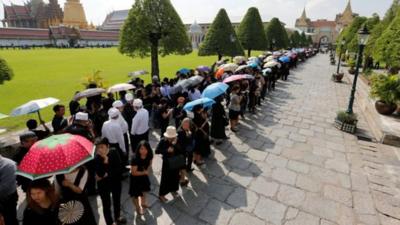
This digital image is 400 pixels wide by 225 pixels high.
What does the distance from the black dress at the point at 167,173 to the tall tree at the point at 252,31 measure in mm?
19680

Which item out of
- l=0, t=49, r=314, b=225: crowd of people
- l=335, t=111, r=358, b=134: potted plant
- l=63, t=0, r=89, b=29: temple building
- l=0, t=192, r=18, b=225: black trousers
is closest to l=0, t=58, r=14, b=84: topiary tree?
l=0, t=49, r=314, b=225: crowd of people

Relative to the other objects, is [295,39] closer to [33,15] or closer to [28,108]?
[28,108]

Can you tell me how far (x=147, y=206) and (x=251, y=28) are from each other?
68.1ft

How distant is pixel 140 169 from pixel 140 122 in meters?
1.79

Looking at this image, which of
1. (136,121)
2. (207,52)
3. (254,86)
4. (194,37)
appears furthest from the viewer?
(194,37)

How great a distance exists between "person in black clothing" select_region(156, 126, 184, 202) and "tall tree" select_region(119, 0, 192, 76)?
9.17 meters

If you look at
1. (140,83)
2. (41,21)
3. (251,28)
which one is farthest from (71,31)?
(140,83)

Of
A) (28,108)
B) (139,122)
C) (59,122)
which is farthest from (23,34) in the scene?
(139,122)

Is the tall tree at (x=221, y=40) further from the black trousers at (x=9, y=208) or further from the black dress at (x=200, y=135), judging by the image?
the black trousers at (x=9, y=208)

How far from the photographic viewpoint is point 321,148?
7.37 meters

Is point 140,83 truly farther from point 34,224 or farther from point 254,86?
point 34,224

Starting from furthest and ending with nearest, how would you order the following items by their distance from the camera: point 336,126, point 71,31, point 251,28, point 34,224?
point 71,31 < point 251,28 < point 336,126 < point 34,224

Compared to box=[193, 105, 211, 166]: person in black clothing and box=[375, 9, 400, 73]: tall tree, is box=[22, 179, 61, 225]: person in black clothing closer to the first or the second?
box=[193, 105, 211, 166]: person in black clothing

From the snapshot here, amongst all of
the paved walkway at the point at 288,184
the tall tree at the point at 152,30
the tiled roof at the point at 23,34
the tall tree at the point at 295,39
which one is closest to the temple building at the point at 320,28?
the tall tree at the point at 295,39
